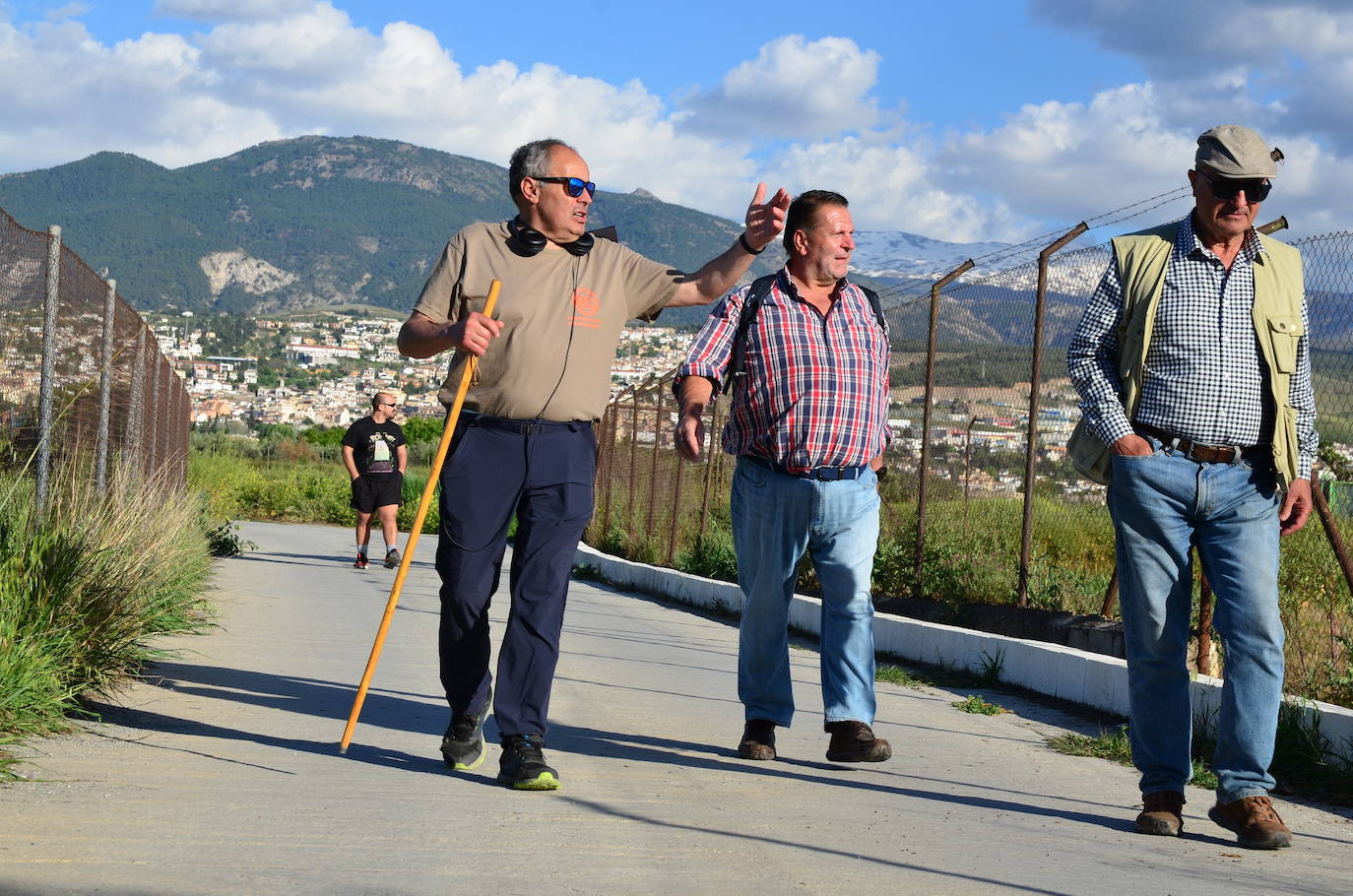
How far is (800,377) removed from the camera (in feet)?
20.8

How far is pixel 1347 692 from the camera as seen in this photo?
723 cm

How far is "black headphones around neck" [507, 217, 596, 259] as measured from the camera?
19.3ft

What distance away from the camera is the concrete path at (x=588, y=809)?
430 centimetres

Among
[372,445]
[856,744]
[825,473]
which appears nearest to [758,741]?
[856,744]

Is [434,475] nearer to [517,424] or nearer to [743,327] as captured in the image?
[517,424]

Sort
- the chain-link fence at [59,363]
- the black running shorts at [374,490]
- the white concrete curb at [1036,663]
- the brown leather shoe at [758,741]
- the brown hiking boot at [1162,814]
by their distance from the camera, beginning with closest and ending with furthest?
the brown hiking boot at [1162,814]
the brown leather shoe at [758,741]
the white concrete curb at [1036,663]
the chain-link fence at [59,363]
the black running shorts at [374,490]

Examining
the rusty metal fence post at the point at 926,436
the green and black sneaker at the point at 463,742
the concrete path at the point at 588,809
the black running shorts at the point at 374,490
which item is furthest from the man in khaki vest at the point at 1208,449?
the black running shorts at the point at 374,490

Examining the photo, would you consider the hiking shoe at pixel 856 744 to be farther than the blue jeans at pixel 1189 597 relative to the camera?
Yes

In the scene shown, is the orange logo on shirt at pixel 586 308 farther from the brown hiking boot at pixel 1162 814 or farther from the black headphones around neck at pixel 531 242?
the brown hiking boot at pixel 1162 814

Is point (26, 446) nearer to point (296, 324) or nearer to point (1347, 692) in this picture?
point (1347, 692)

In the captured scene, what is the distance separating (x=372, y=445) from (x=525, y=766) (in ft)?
41.3

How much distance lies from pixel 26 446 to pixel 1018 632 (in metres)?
5.59

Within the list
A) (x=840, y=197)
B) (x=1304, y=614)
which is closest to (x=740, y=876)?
(x=840, y=197)

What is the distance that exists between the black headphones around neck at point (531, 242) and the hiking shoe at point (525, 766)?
1.65 metres
